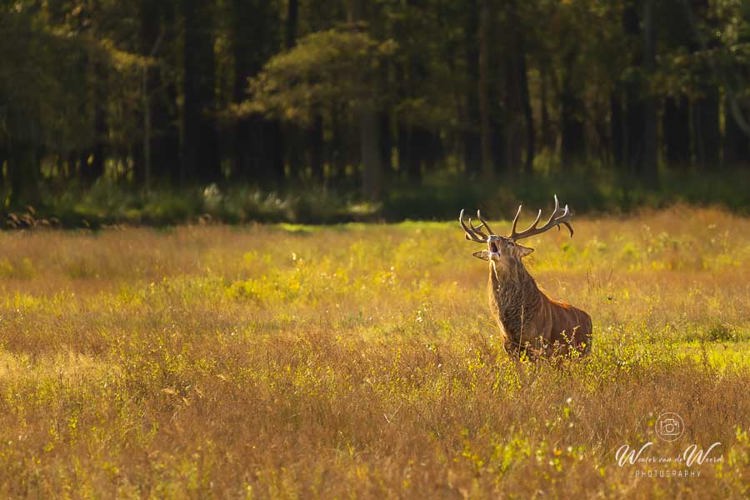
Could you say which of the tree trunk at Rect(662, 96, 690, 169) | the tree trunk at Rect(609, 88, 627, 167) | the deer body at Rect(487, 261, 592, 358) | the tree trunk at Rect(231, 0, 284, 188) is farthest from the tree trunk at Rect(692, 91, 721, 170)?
the deer body at Rect(487, 261, 592, 358)

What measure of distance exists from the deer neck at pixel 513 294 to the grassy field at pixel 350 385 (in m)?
0.38

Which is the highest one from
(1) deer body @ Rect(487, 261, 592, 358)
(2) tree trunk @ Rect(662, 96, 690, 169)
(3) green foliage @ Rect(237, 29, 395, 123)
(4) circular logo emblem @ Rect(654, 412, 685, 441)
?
(3) green foliage @ Rect(237, 29, 395, 123)

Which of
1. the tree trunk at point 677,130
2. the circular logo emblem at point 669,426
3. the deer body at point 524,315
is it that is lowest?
the circular logo emblem at point 669,426

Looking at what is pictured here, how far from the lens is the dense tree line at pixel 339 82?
32656 millimetres

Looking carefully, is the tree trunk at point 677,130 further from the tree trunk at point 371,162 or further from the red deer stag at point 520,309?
the red deer stag at point 520,309

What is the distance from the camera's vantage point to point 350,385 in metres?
9.56

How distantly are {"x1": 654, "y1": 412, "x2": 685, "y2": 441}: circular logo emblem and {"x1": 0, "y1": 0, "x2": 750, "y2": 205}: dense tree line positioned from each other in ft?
77.6

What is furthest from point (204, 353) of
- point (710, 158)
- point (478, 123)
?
point (478, 123)

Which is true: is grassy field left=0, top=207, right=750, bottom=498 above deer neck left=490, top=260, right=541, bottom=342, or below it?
below

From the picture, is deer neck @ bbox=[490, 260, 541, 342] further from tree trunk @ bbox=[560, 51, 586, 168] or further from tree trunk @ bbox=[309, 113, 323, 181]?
tree trunk @ bbox=[560, 51, 586, 168]

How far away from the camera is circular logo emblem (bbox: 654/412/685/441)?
8.00 meters

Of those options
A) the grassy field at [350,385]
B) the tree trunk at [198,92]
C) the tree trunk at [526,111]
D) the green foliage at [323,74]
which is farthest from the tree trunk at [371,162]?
the grassy field at [350,385]

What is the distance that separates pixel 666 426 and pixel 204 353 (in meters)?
4.51

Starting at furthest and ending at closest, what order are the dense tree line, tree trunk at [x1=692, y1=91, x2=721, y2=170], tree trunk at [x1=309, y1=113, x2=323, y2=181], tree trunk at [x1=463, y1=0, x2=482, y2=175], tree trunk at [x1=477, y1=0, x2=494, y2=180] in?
tree trunk at [x1=309, y1=113, x2=323, y2=181] → tree trunk at [x1=463, y1=0, x2=482, y2=175] → tree trunk at [x1=692, y1=91, x2=721, y2=170] → tree trunk at [x1=477, y1=0, x2=494, y2=180] → the dense tree line
